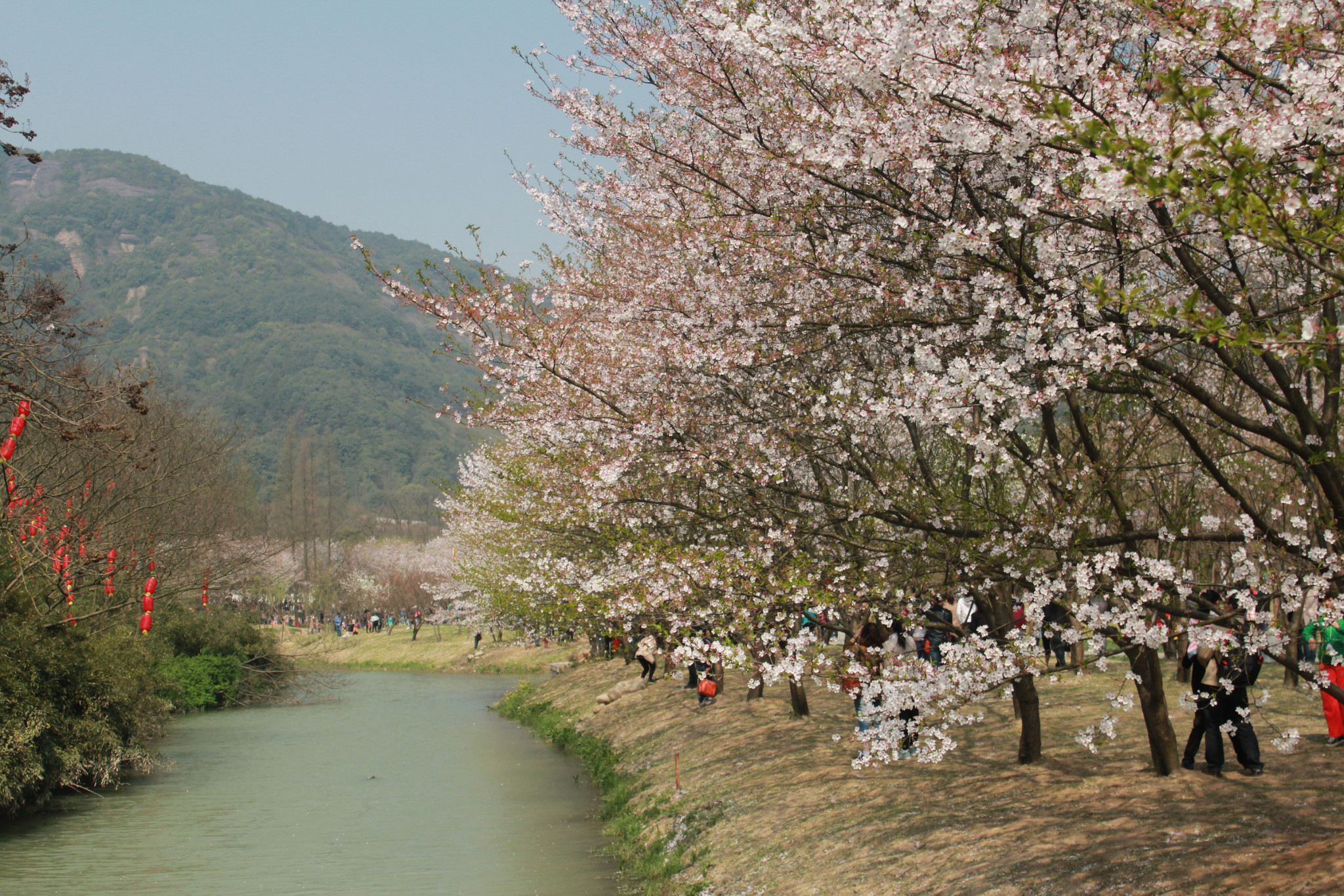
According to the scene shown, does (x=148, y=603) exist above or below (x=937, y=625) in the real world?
above

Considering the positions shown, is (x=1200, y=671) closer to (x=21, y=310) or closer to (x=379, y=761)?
(x=21, y=310)

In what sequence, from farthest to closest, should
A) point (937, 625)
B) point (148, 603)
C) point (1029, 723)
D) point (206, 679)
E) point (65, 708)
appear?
point (206, 679) → point (148, 603) → point (65, 708) → point (1029, 723) → point (937, 625)

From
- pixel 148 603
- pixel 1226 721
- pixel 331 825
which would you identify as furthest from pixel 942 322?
pixel 148 603

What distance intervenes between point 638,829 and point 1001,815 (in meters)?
6.22

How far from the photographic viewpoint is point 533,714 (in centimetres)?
2891

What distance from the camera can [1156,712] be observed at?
8766 mm

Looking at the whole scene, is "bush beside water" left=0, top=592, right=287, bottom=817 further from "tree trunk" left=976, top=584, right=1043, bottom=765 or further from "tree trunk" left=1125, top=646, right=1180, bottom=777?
"tree trunk" left=1125, top=646, right=1180, bottom=777

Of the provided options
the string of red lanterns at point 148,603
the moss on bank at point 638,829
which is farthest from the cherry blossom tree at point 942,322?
the string of red lanterns at point 148,603

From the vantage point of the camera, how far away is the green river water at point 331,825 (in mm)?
13141

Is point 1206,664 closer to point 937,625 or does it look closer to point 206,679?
point 937,625

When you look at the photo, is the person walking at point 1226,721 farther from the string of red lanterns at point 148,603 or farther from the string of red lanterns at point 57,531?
the string of red lanterns at point 148,603

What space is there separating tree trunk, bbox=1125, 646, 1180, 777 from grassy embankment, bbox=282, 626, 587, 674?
32256mm

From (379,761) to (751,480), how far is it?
17.8 meters

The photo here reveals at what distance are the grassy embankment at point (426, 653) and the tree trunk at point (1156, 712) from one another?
3226 centimetres
